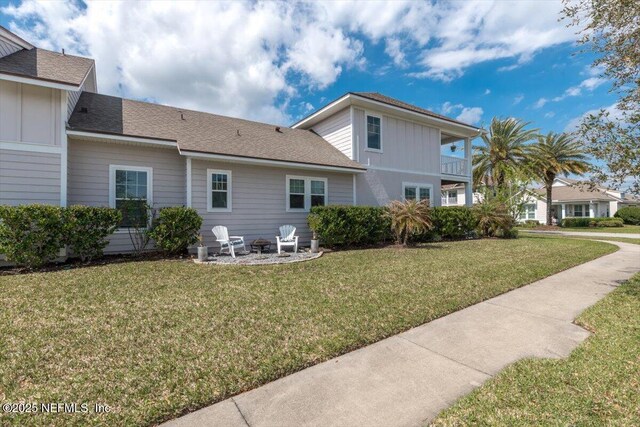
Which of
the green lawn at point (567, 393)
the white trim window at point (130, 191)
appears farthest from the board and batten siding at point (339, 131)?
the green lawn at point (567, 393)

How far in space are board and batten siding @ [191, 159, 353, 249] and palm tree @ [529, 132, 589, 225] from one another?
2467cm

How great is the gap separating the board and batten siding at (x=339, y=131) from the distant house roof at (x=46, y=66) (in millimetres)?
9627

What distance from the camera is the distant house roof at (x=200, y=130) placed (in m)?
9.12

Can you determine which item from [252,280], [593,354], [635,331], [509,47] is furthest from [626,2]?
[509,47]

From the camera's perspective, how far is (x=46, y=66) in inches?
341

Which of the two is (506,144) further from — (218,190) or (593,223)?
(218,190)

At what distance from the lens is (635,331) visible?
12.2 feet

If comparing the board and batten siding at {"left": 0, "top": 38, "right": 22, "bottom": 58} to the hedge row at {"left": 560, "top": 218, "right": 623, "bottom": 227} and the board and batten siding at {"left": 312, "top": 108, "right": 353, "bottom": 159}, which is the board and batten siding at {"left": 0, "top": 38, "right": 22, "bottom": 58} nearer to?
the board and batten siding at {"left": 312, "top": 108, "right": 353, "bottom": 159}

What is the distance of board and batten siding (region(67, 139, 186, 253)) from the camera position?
8.48 meters

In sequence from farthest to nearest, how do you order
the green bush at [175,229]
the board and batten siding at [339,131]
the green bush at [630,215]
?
1. the green bush at [630,215]
2. the board and batten siding at [339,131]
3. the green bush at [175,229]

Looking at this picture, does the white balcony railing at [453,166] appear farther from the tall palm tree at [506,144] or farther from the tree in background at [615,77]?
the tree in background at [615,77]

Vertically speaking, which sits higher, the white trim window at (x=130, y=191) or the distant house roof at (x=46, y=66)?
the distant house roof at (x=46, y=66)

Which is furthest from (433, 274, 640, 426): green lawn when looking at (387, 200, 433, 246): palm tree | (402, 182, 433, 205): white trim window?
(402, 182, 433, 205): white trim window

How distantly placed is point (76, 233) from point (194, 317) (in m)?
5.44
